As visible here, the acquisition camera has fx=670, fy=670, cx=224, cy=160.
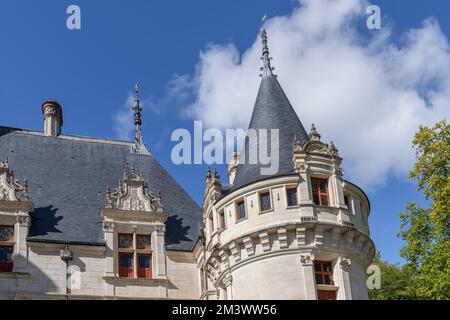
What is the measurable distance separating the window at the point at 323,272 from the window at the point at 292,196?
1.99m

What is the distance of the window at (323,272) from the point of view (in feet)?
68.9

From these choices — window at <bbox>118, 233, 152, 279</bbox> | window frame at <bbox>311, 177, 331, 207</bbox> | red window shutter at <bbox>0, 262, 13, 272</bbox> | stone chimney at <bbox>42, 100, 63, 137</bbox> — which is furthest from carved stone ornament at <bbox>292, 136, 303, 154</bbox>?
stone chimney at <bbox>42, 100, 63, 137</bbox>

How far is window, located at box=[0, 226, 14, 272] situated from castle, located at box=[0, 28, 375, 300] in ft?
0.12

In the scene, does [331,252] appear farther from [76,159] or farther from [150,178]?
[76,159]

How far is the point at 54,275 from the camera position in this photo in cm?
2289

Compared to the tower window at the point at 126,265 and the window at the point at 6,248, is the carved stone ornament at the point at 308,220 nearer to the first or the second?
the tower window at the point at 126,265

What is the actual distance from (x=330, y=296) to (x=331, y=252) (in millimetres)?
1361

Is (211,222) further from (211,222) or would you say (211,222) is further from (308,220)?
(308,220)

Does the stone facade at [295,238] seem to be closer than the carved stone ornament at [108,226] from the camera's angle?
Yes

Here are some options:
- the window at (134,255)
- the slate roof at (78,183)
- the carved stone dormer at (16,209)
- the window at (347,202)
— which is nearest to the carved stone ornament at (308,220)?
the window at (347,202)

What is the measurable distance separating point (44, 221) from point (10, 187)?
173 cm

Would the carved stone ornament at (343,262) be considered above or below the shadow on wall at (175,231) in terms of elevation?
below

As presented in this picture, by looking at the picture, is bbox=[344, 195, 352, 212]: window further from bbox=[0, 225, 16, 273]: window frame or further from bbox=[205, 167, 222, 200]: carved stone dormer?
bbox=[0, 225, 16, 273]: window frame

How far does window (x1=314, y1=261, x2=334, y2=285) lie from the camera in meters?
21.0
